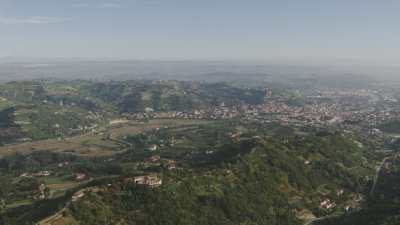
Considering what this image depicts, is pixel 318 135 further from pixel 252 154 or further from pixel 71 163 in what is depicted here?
pixel 71 163

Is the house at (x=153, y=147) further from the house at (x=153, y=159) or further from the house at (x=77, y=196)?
the house at (x=77, y=196)

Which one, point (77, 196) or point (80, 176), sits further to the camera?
point (80, 176)

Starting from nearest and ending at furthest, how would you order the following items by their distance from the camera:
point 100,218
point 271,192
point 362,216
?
point 100,218 → point 362,216 → point 271,192

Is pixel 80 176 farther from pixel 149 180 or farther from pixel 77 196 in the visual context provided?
pixel 77 196

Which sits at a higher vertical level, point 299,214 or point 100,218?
point 100,218

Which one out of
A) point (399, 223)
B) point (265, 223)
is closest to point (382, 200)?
point (399, 223)

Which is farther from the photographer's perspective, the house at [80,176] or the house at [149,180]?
the house at [80,176]

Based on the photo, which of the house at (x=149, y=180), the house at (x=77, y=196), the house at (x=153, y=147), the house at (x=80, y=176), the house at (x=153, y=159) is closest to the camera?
the house at (x=77, y=196)

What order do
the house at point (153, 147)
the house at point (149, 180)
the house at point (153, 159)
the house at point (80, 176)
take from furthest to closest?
the house at point (153, 147)
the house at point (153, 159)
the house at point (80, 176)
the house at point (149, 180)

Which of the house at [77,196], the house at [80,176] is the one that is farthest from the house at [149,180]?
the house at [80,176]

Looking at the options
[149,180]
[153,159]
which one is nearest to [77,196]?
[149,180]

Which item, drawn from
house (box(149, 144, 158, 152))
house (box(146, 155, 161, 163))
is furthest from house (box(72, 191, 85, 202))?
house (box(149, 144, 158, 152))
